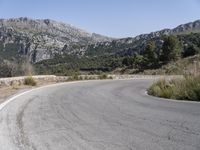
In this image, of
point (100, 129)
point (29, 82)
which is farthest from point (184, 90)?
point (29, 82)

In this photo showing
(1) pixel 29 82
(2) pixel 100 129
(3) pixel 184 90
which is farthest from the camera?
(1) pixel 29 82

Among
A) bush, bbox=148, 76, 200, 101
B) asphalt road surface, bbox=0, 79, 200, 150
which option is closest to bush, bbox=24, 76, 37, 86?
bush, bbox=148, 76, 200, 101

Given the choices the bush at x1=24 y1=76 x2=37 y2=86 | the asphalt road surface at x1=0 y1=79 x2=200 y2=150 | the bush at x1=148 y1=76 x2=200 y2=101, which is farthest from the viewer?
the bush at x1=24 y1=76 x2=37 y2=86

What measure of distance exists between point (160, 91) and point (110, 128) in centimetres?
1057

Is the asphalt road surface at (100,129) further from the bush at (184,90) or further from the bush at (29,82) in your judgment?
the bush at (29,82)

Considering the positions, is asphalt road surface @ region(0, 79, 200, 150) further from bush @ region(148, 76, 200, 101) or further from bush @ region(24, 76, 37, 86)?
bush @ region(24, 76, 37, 86)

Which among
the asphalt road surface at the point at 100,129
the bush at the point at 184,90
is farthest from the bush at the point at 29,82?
the asphalt road surface at the point at 100,129

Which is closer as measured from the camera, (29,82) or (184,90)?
(184,90)

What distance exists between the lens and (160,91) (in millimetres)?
19047

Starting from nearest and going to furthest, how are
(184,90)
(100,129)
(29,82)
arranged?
(100,129) < (184,90) < (29,82)

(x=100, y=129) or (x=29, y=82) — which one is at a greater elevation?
(x=29, y=82)

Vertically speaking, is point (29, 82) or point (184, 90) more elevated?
point (29, 82)

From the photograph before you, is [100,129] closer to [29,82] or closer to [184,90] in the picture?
[184,90]

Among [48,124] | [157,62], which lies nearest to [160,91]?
[48,124]
